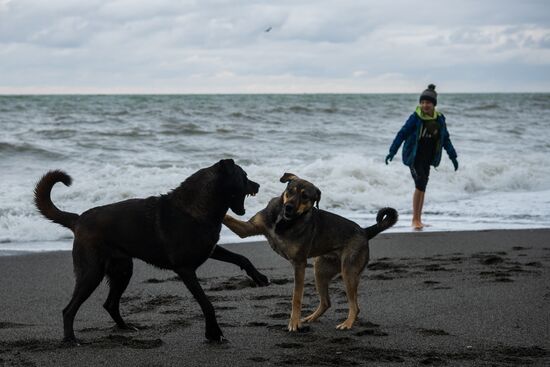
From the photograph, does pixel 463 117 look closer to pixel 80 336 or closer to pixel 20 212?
pixel 20 212

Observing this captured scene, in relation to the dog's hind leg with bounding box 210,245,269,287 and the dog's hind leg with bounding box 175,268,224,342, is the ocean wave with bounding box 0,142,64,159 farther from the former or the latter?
the dog's hind leg with bounding box 175,268,224,342

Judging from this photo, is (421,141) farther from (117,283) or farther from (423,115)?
(117,283)

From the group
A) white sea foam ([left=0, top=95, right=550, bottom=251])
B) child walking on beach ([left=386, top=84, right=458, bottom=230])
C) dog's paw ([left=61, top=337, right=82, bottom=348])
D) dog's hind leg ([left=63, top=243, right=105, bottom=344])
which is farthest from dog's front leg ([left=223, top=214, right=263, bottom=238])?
child walking on beach ([left=386, top=84, right=458, bottom=230])

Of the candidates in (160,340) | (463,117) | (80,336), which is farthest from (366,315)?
(463,117)

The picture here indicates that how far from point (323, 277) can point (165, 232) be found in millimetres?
1401

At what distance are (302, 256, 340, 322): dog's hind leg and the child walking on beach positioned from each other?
16.3 ft

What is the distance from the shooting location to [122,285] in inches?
215

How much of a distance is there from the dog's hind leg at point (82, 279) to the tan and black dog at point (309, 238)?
3.34 feet

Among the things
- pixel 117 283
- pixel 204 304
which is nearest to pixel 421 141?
pixel 117 283

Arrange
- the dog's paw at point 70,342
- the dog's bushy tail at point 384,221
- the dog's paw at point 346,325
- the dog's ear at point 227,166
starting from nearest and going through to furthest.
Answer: the dog's paw at point 70,342
the dog's ear at point 227,166
the dog's paw at point 346,325
the dog's bushy tail at point 384,221

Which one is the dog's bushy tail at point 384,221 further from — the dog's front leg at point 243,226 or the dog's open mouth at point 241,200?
the dog's open mouth at point 241,200

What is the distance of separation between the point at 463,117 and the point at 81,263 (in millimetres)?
33144

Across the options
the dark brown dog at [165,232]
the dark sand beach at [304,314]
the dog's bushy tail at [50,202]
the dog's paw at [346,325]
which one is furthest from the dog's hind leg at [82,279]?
the dog's paw at [346,325]

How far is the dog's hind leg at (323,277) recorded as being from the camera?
5.80 m
